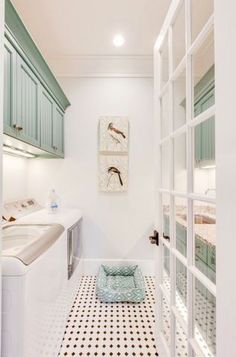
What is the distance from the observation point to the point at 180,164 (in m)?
1.15

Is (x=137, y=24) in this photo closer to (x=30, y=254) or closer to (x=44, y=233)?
(x=44, y=233)

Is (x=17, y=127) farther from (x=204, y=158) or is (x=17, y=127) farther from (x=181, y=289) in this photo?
(x=181, y=289)

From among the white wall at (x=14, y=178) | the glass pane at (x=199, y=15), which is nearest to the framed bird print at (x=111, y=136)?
the white wall at (x=14, y=178)

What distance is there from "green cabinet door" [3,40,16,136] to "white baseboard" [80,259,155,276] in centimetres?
207

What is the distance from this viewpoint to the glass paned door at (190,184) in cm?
81

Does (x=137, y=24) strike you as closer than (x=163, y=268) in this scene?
No

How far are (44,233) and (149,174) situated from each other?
175 cm

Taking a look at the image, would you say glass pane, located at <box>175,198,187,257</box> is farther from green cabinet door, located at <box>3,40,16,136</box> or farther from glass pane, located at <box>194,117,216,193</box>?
green cabinet door, located at <box>3,40,16,136</box>

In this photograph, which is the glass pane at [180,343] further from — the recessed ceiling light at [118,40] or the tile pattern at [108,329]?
the recessed ceiling light at [118,40]

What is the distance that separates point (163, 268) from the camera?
4.63ft

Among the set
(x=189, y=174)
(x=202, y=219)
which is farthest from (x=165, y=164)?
(x=202, y=219)

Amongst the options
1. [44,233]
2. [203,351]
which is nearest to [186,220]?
[203,351]

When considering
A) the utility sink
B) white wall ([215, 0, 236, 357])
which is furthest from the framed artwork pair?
white wall ([215, 0, 236, 357])

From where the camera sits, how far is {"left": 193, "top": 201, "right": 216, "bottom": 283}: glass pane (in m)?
0.77
